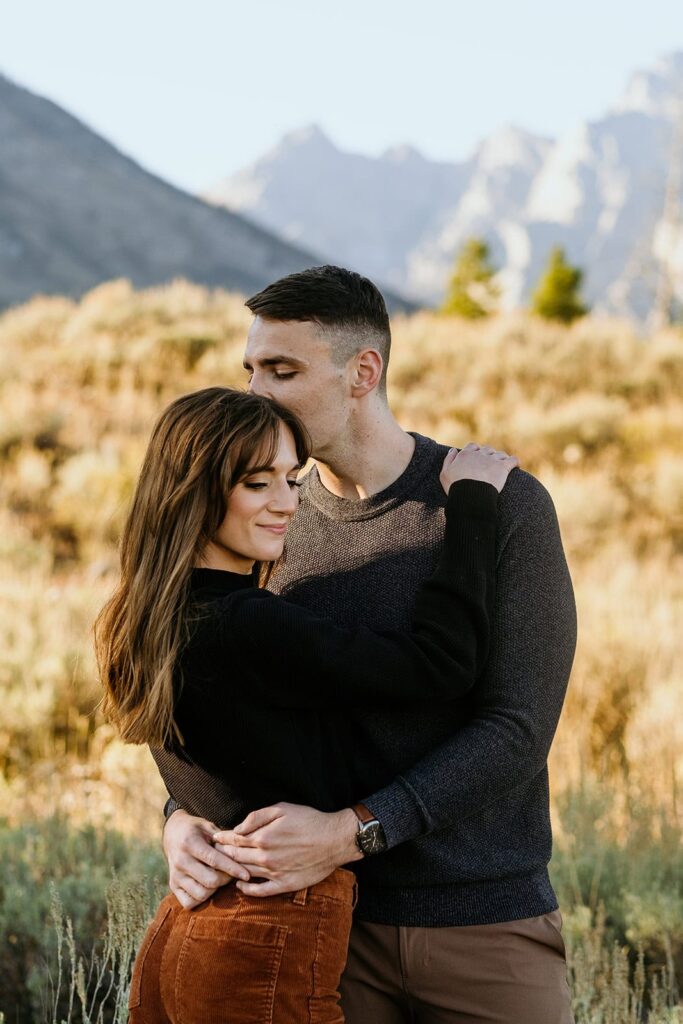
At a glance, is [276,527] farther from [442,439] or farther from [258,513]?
[442,439]

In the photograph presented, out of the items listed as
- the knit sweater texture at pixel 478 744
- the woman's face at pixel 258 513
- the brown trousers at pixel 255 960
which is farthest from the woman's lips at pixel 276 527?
the brown trousers at pixel 255 960

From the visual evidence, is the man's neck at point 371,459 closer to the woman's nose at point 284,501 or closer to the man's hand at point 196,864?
the woman's nose at point 284,501

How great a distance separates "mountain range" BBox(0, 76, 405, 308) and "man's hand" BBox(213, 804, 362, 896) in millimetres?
60530

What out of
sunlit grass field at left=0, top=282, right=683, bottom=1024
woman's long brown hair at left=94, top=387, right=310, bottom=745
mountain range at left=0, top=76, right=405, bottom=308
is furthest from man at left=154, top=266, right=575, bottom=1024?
mountain range at left=0, top=76, right=405, bottom=308

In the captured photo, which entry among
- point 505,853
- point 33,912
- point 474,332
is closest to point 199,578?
point 505,853

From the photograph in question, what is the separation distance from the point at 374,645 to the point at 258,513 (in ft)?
1.35

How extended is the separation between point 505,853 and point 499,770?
0.84 feet

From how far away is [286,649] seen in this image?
6.97 feet

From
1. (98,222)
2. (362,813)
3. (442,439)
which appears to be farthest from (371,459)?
(98,222)

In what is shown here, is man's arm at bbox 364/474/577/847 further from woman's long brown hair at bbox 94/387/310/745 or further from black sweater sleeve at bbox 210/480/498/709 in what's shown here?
woman's long brown hair at bbox 94/387/310/745

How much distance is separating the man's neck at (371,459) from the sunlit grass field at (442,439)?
1192 millimetres

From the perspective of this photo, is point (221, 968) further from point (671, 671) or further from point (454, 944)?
point (671, 671)

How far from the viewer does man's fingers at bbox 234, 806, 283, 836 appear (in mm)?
2152

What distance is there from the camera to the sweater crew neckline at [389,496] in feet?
8.80
